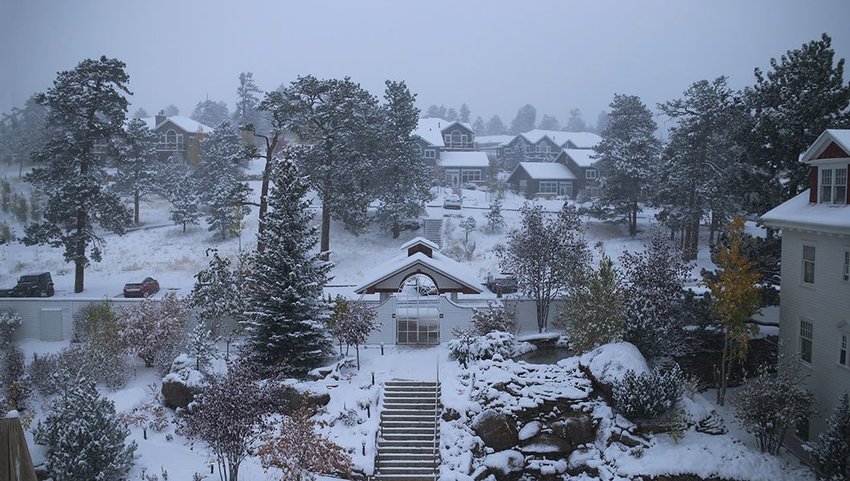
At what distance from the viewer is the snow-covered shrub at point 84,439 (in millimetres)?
17266

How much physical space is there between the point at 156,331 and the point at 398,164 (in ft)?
73.9

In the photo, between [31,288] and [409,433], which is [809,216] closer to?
[409,433]

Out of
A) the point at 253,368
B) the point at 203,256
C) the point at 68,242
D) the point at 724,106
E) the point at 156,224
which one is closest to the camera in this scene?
the point at 253,368

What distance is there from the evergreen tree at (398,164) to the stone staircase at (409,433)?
24.3 metres

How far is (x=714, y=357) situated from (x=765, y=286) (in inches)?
134

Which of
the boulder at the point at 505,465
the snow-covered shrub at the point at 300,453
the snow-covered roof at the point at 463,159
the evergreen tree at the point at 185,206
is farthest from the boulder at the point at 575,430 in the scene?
the snow-covered roof at the point at 463,159

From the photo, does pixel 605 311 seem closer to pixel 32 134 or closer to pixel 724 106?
pixel 724 106

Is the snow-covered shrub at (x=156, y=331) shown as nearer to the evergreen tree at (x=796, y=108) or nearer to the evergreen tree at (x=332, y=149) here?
the evergreen tree at (x=332, y=149)

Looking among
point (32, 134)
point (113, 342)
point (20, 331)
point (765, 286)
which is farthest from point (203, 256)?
point (765, 286)

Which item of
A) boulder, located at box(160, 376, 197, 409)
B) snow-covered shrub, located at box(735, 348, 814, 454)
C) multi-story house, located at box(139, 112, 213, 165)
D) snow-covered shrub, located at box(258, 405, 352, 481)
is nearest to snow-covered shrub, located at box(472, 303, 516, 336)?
snow-covered shrub, located at box(735, 348, 814, 454)

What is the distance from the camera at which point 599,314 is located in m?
22.4

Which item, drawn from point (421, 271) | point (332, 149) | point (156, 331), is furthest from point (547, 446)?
point (332, 149)

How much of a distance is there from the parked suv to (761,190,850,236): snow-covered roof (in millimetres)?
35324

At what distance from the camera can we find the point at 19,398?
22438 mm
